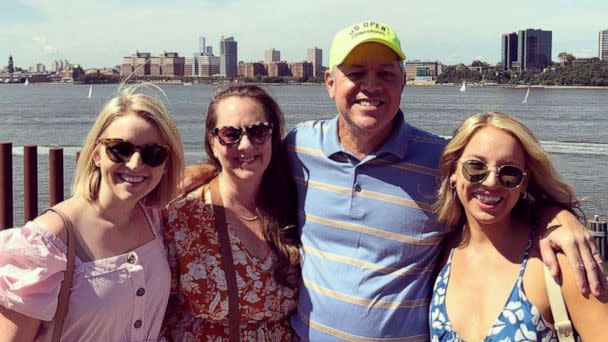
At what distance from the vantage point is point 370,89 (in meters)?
3.86

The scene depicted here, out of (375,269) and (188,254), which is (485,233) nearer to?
(375,269)

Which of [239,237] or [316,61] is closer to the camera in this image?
[239,237]

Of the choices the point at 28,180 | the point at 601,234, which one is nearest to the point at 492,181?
the point at 28,180

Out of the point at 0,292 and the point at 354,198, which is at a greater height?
the point at 354,198

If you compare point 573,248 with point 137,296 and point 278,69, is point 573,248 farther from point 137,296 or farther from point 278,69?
point 278,69

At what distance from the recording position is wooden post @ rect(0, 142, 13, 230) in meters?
7.94

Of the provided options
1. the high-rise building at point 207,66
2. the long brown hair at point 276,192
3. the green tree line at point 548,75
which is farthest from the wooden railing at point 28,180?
the high-rise building at point 207,66

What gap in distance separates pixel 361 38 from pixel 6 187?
5662mm

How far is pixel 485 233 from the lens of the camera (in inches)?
138

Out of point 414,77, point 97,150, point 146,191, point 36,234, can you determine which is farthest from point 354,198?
point 414,77

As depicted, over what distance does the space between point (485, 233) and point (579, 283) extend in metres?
0.60

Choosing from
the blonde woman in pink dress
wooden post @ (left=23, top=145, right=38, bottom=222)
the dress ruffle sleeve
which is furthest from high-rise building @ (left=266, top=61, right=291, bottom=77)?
the dress ruffle sleeve

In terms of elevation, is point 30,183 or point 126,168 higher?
point 126,168

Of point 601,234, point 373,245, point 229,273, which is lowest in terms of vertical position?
point 601,234
